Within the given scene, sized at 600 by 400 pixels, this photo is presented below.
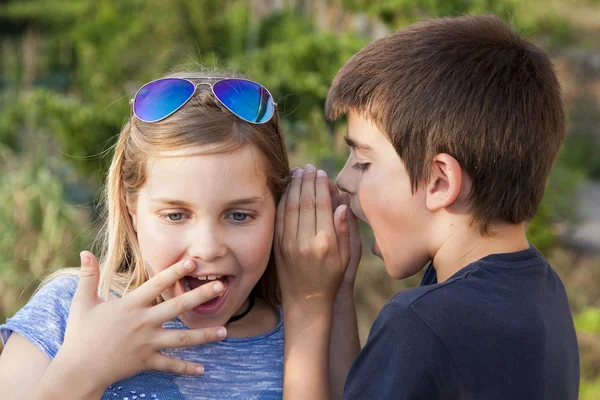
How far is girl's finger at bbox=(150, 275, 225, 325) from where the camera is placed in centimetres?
193

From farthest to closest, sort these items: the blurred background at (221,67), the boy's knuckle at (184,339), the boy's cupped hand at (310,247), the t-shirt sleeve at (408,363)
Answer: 1. the blurred background at (221,67)
2. the boy's cupped hand at (310,247)
3. the boy's knuckle at (184,339)
4. the t-shirt sleeve at (408,363)

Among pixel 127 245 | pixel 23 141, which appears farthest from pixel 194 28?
pixel 127 245

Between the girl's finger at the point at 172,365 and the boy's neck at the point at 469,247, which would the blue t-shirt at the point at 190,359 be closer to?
the girl's finger at the point at 172,365

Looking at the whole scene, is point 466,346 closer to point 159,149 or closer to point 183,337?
point 183,337

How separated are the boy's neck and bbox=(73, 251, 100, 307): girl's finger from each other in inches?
34.3

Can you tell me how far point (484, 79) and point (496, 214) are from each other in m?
0.35

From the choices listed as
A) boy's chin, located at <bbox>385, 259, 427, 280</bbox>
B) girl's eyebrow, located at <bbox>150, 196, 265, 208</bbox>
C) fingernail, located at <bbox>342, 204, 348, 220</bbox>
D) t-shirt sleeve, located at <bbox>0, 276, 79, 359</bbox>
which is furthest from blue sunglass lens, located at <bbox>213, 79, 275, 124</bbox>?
t-shirt sleeve, located at <bbox>0, 276, 79, 359</bbox>

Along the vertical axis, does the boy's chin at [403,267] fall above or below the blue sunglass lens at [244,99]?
below

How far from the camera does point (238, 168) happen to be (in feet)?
6.92

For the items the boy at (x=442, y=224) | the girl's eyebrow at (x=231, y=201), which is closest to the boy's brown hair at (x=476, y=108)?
the boy at (x=442, y=224)

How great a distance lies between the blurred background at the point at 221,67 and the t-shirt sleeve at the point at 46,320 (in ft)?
3.50

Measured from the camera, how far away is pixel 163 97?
217 centimetres

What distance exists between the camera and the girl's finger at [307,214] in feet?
7.43

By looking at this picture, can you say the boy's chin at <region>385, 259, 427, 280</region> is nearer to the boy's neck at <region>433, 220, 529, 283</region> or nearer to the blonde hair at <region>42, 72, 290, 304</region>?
the boy's neck at <region>433, 220, 529, 283</region>
